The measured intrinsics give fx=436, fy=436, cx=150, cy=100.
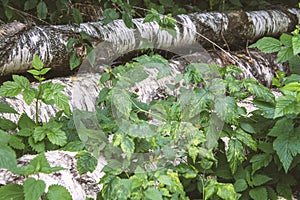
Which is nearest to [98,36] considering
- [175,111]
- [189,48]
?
[189,48]

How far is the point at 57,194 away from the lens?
4.89ft

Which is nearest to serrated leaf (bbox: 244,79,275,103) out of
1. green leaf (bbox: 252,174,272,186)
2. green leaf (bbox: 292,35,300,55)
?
green leaf (bbox: 292,35,300,55)

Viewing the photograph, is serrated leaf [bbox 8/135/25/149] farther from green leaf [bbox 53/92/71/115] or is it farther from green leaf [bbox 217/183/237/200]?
green leaf [bbox 217/183/237/200]

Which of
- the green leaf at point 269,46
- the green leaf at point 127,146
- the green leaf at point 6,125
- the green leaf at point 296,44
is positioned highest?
the green leaf at point 296,44

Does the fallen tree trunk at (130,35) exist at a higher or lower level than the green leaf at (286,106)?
lower

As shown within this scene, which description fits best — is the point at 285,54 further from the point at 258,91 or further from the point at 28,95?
the point at 28,95

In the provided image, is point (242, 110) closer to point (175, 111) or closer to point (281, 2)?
point (175, 111)

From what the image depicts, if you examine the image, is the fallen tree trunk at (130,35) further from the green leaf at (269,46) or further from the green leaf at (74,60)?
the green leaf at (269,46)

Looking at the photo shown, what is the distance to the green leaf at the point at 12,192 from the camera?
1.48 metres

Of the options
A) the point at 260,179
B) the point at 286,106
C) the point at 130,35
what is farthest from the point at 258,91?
the point at 130,35

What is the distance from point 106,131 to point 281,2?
4339mm

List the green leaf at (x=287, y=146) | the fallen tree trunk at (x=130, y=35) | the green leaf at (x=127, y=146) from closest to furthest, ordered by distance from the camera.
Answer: the green leaf at (x=127, y=146), the green leaf at (x=287, y=146), the fallen tree trunk at (x=130, y=35)

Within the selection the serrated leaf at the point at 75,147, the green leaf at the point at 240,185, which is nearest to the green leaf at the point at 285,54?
the green leaf at the point at 240,185

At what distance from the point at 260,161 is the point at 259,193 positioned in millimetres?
155
